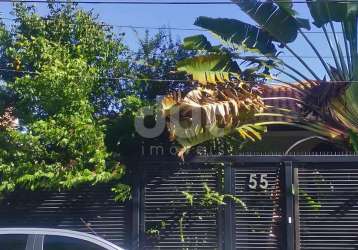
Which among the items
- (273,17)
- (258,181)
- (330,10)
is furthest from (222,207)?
(330,10)

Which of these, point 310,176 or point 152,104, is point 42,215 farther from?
point 310,176

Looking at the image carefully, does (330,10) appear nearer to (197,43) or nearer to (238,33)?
(238,33)

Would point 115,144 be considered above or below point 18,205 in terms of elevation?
above

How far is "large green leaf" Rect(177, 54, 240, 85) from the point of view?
458 inches

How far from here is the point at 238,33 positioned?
1245 centimetres

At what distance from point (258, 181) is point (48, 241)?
479 centimetres

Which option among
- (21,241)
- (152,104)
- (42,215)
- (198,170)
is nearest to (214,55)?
(152,104)

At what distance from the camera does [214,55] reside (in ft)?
39.2

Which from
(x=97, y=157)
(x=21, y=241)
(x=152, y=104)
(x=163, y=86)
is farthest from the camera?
(x=163, y=86)

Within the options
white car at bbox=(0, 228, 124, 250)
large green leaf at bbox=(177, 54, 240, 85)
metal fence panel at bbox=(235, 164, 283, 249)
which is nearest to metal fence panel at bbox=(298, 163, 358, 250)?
metal fence panel at bbox=(235, 164, 283, 249)

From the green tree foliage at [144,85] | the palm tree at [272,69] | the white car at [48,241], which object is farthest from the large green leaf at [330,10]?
the white car at [48,241]

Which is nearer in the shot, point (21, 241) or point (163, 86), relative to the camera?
point (21, 241)

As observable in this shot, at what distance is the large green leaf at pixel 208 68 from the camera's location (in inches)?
458

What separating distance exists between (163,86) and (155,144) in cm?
158
